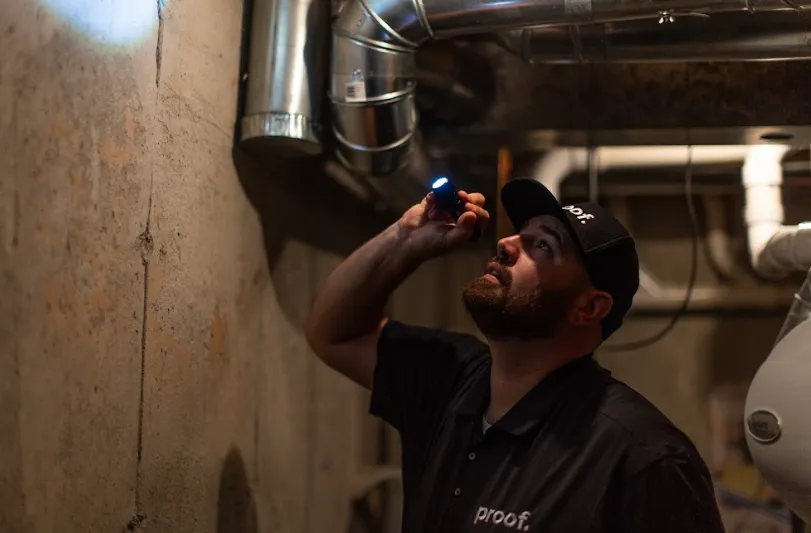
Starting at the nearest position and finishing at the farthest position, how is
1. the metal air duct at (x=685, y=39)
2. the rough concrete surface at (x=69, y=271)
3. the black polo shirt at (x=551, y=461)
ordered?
the rough concrete surface at (x=69, y=271) < the black polo shirt at (x=551, y=461) < the metal air duct at (x=685, y=39)

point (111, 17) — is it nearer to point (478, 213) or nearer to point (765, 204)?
point (478, 213)

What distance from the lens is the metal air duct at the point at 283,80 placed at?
153cm

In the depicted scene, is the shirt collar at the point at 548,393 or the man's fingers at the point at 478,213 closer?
the shirt collar at the point at 548,393

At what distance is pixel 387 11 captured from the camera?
1.54 metres

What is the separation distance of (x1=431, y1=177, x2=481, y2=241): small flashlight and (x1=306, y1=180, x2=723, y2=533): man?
0.06 ft

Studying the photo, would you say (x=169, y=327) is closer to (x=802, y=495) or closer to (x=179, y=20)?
(x=179, y=20)

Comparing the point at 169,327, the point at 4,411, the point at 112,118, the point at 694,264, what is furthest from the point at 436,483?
the point at 694,264

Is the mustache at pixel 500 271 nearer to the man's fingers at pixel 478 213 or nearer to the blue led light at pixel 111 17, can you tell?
the man's fingers at pixel 478 213

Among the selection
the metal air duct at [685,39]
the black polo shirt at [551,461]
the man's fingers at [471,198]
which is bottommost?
the black polo shirt at [551,461]

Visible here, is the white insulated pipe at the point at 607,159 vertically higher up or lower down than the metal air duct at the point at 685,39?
lower down

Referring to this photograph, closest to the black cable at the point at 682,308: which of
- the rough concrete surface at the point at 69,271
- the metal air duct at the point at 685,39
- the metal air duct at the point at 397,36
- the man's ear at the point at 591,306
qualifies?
the metal air duct at the point at 685,39

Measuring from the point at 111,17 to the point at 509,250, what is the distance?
74 cm

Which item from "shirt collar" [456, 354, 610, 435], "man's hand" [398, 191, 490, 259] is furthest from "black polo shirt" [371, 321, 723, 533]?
"man's hand" [398, 191, 490, 259]

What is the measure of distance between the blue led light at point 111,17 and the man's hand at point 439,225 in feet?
1.95
